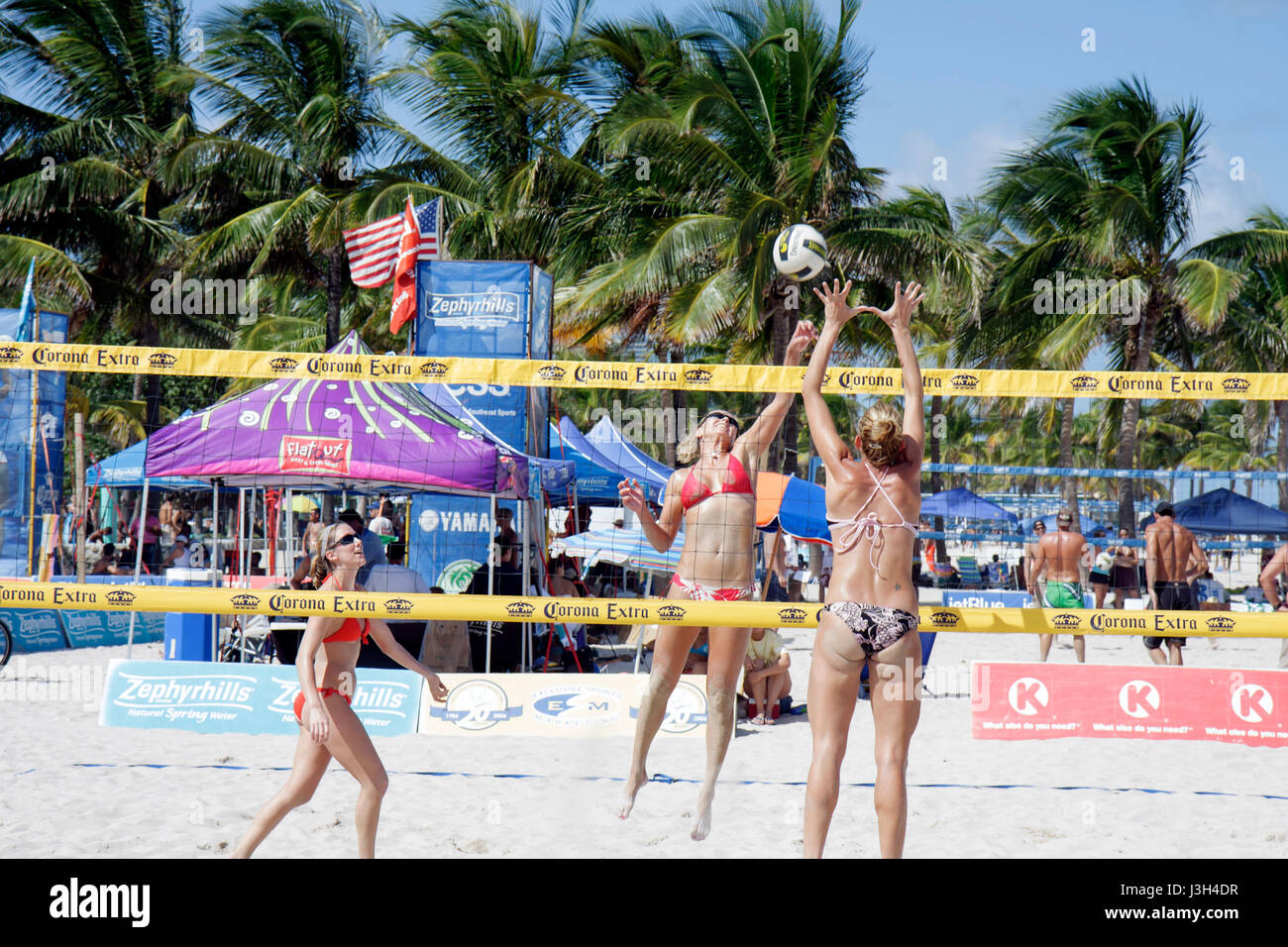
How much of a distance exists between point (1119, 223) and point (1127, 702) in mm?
11225

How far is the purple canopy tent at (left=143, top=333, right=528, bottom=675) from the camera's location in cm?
782

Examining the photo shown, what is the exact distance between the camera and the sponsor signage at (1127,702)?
23.1ft

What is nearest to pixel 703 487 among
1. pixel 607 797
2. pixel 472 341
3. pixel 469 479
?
pixel 607 797

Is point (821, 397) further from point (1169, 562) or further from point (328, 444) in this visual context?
point (1169, 562)

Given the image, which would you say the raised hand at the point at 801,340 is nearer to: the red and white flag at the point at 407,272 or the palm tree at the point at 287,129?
the red and white flag at the point at 407,272

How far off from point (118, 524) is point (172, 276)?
4.90 meters

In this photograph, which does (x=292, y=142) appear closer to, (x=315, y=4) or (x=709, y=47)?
(x=315, y=4)

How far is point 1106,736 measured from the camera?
7.18 metres

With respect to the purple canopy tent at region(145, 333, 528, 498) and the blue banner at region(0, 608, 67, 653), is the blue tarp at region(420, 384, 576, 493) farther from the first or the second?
the blue banner at region(0, 608, 67, 653)

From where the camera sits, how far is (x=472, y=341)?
11.5m

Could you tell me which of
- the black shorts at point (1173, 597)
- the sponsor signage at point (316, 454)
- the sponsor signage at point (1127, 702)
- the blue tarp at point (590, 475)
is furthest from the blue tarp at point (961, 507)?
the sponsor signage at point (316, 454)
